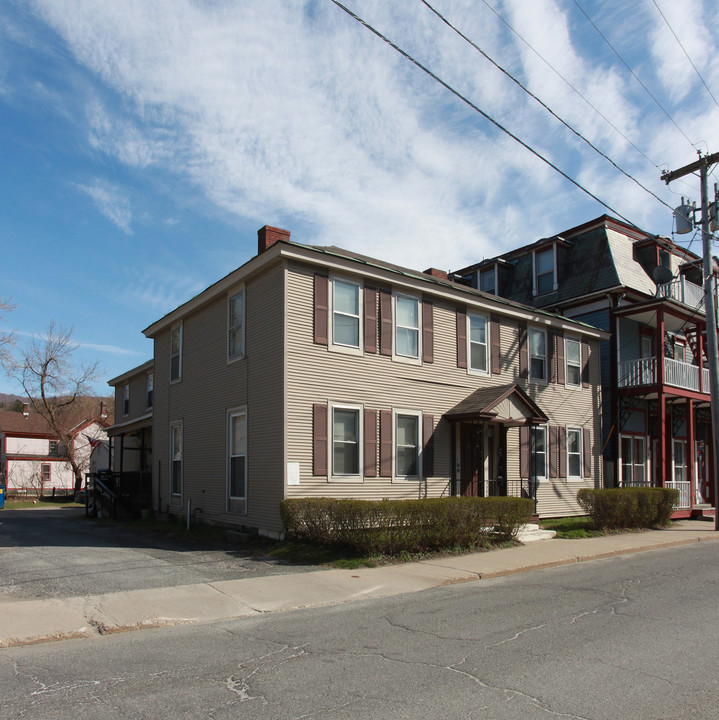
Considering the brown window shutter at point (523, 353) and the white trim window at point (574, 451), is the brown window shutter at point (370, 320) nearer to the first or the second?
the brown window shutter at point (523, 353)

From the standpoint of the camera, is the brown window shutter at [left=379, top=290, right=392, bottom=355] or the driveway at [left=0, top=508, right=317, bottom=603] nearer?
the driveway at [left=0, top=508, right=317, bottom=603]

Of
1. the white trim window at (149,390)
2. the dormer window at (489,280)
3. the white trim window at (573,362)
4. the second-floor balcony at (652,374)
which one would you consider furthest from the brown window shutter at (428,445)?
the white trim window at (149,390)

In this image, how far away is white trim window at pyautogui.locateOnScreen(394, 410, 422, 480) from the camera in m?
15.6

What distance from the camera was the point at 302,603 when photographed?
8.95 meters

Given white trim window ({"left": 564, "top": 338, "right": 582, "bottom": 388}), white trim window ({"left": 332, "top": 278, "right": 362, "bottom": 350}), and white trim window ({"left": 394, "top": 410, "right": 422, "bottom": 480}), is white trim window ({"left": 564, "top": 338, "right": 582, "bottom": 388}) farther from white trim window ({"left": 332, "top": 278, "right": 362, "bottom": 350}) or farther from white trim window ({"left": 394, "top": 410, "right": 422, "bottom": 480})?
white trim window ({"left": 332, "top": 278, "right": 362, "bottom": 350})

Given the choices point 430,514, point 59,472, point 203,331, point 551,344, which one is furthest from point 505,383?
point 59,472

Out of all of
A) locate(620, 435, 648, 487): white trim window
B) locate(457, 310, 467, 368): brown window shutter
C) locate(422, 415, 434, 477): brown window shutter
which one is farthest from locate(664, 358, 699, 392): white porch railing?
locate(422, 415, 434, 477): brown window shutter

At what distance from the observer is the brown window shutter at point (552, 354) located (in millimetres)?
20406

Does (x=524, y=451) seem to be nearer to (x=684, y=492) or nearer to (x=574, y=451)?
(x=574, y=451)

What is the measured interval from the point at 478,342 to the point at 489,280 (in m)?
10.9

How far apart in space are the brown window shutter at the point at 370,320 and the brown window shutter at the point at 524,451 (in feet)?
19.5

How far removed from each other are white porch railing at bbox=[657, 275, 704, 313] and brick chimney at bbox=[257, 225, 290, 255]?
15224mm

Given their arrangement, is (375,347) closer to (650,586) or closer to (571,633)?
(650,586)

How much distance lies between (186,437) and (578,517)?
39.8 feet
